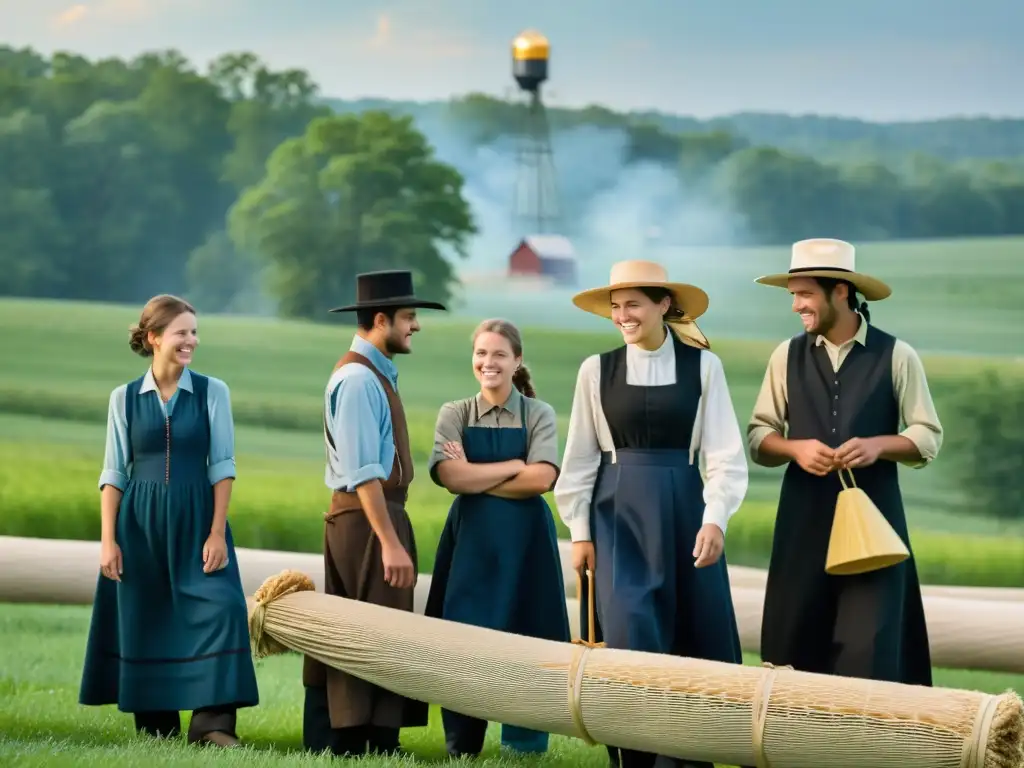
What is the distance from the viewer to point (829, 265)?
6.23 m

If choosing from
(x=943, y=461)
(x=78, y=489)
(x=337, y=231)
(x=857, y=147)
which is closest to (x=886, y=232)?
(x=857, y=147)

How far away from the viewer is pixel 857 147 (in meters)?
18.5

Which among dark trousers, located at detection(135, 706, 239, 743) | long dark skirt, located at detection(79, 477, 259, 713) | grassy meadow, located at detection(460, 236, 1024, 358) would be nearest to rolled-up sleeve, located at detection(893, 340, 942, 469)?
long dark skirt, located at detection(79, 477, 259, 713)

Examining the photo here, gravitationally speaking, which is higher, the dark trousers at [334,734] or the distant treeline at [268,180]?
the distant treeline at [268,180]

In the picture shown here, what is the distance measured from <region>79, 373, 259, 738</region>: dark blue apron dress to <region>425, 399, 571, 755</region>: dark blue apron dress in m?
0.84

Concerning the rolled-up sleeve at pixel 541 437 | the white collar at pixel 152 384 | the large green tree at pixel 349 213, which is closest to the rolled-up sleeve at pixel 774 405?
the rolled-up sleeve at pixel 541 437

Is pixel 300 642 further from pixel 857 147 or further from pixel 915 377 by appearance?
pixel 857 147

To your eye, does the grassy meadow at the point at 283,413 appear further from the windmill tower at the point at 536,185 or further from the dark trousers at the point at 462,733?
the dark trousers at the point at 462,733

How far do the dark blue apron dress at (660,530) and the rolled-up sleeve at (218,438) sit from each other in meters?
1.57

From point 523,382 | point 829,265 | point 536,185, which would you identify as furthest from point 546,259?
point 829,265

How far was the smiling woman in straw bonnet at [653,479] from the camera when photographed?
602cm

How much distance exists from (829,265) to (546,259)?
480 inches

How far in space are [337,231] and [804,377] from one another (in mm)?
12627

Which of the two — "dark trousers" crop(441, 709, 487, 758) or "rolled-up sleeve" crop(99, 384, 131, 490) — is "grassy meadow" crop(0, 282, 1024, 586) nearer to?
"dark trousers" crop(441, 709, 487, 758)
